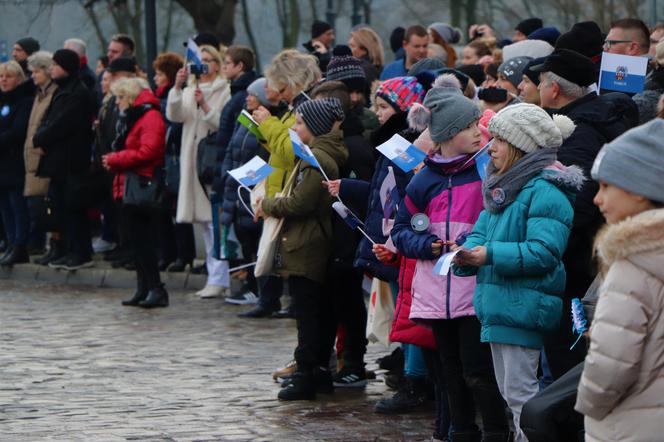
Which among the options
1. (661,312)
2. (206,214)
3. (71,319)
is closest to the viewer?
(661,312)

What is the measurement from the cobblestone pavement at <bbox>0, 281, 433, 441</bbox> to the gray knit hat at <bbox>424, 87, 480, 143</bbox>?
5.44 ft

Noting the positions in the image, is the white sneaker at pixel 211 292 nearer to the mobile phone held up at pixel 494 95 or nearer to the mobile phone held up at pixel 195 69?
the mobile phone held up at pixel 195 69

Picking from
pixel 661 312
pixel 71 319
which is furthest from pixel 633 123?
pixel 71 319

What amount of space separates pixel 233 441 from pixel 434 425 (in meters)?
1.17

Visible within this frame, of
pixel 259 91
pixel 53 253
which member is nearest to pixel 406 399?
pixel 259 91

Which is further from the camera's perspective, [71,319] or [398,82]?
[71,319]

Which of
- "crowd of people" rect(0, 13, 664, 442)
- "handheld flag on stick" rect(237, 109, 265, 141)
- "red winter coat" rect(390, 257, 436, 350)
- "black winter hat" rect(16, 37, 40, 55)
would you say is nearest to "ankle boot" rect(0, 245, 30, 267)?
Result: "crowd of people" rect(0, 13, 664, 442)

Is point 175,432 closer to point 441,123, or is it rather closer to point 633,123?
point 441,123

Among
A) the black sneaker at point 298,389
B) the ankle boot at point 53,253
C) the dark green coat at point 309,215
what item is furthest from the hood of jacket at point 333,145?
the ankle boot at point 53,253

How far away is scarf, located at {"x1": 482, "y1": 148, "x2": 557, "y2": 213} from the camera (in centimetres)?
668

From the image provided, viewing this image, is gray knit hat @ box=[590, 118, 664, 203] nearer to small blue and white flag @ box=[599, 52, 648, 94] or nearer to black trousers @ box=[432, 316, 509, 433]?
black trousers @ box=[432, 316, 509, 433]

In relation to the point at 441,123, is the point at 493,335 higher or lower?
lower

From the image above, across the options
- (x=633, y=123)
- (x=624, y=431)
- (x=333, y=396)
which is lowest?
(x=333, y=396)

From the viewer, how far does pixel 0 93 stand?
1667 centimetres
